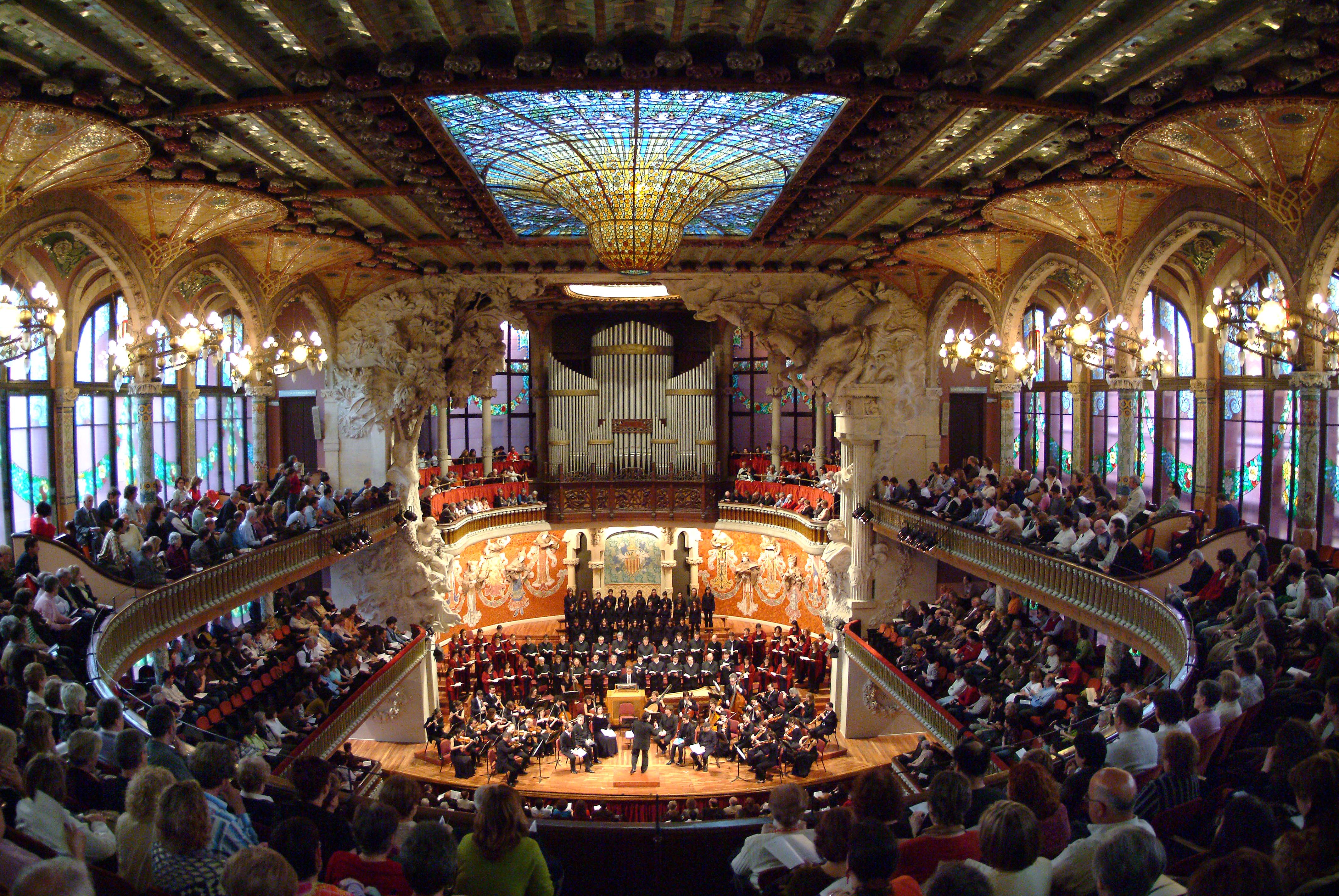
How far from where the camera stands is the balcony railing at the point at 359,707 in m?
12.8

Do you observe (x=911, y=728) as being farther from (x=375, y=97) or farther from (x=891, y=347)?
(x=375, y=97)

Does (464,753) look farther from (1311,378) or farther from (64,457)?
(1311,378)

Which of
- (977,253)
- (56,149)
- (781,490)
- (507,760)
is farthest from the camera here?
(781,490)

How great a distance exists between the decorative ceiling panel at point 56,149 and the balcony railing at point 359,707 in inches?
283

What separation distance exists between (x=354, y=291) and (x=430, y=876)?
21.0m

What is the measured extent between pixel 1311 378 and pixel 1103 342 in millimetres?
2625

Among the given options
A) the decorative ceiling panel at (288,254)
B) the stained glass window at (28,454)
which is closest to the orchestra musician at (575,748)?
the decorative ceiling panel at (288,254)

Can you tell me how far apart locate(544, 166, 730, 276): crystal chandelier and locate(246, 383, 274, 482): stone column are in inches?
500

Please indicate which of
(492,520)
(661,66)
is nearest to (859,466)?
(492,520)

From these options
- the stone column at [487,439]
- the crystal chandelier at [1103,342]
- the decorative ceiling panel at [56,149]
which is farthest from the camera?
the stone column at [487,439]

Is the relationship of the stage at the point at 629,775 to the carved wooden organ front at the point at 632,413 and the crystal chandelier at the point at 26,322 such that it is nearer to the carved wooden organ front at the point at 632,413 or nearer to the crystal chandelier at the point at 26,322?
the crystal chandelier at the point at 26,322

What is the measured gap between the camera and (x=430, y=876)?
3479mm

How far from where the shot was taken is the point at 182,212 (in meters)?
14.2

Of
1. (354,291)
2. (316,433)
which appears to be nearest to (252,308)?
(354,291)
